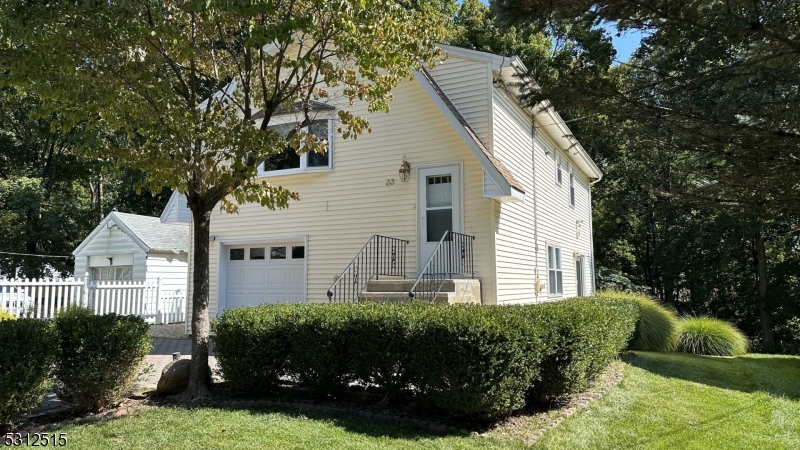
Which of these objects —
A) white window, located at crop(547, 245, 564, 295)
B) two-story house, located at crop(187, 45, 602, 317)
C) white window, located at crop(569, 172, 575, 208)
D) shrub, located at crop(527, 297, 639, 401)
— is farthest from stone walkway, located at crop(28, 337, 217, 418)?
white window, located at crop(569, 172, 575, 208)

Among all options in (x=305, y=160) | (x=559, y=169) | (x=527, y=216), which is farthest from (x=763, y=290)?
(x=305, y=160)

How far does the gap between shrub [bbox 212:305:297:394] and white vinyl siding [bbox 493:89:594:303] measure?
4.89m

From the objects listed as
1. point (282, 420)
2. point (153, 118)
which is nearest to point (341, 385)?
point (282, 420)

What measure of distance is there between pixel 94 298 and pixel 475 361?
13.9m

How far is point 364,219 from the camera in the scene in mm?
11320

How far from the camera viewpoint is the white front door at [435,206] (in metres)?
10.5

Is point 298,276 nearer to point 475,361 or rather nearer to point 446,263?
point 446,263

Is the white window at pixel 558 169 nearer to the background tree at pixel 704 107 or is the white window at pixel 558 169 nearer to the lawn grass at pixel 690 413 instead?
the lawn grass at pixel 690 413

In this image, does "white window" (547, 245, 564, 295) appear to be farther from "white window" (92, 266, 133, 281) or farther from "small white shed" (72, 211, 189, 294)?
"white window" (92, 266, 133, 281)

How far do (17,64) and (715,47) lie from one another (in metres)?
7.85

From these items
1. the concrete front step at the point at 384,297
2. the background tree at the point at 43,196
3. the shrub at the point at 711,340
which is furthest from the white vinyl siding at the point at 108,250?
the shrub at the point at 711,340

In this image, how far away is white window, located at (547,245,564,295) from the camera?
45.8 ft

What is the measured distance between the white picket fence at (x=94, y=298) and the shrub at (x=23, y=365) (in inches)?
308

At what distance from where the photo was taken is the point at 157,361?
9.96 meters
